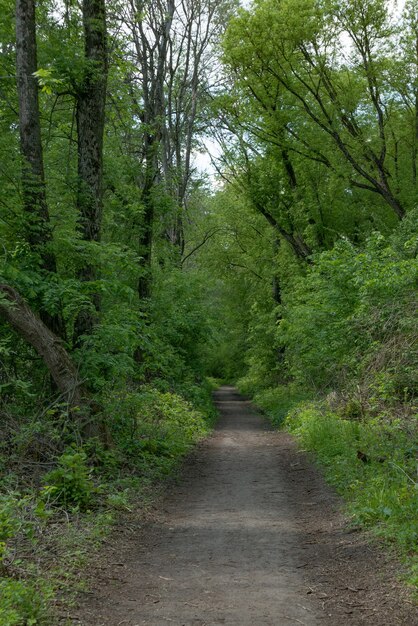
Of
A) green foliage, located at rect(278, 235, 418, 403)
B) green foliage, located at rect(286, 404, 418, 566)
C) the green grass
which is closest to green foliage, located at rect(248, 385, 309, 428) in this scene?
green foliage, located at rect(278, 235, 418, 403)

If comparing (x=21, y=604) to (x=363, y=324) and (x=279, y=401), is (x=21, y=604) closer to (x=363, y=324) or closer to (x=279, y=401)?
(x=363, y=324)

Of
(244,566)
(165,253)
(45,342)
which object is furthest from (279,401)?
(244,566)

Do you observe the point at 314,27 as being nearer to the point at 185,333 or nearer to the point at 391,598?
the point at 185,333

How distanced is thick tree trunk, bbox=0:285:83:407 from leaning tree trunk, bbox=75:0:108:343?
1.78 meters

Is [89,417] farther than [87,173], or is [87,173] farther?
[87,173]

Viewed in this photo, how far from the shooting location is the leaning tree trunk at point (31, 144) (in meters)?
10.3

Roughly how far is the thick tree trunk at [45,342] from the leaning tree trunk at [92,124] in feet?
5.85

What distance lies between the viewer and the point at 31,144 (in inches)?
418

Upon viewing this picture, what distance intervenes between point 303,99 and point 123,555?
1831 cm

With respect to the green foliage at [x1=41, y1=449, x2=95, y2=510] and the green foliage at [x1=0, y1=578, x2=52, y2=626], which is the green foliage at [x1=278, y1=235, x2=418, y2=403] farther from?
the green foliage at [x1=0, y1=578, x2=52, y2=626]

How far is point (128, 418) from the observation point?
12.0 metres

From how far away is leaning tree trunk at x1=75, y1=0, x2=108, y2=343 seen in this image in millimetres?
11445

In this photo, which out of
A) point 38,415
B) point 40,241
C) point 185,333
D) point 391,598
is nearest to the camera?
point 391,598

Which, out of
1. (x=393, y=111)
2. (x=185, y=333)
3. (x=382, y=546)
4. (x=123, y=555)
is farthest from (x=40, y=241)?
(x=393, y=111)
